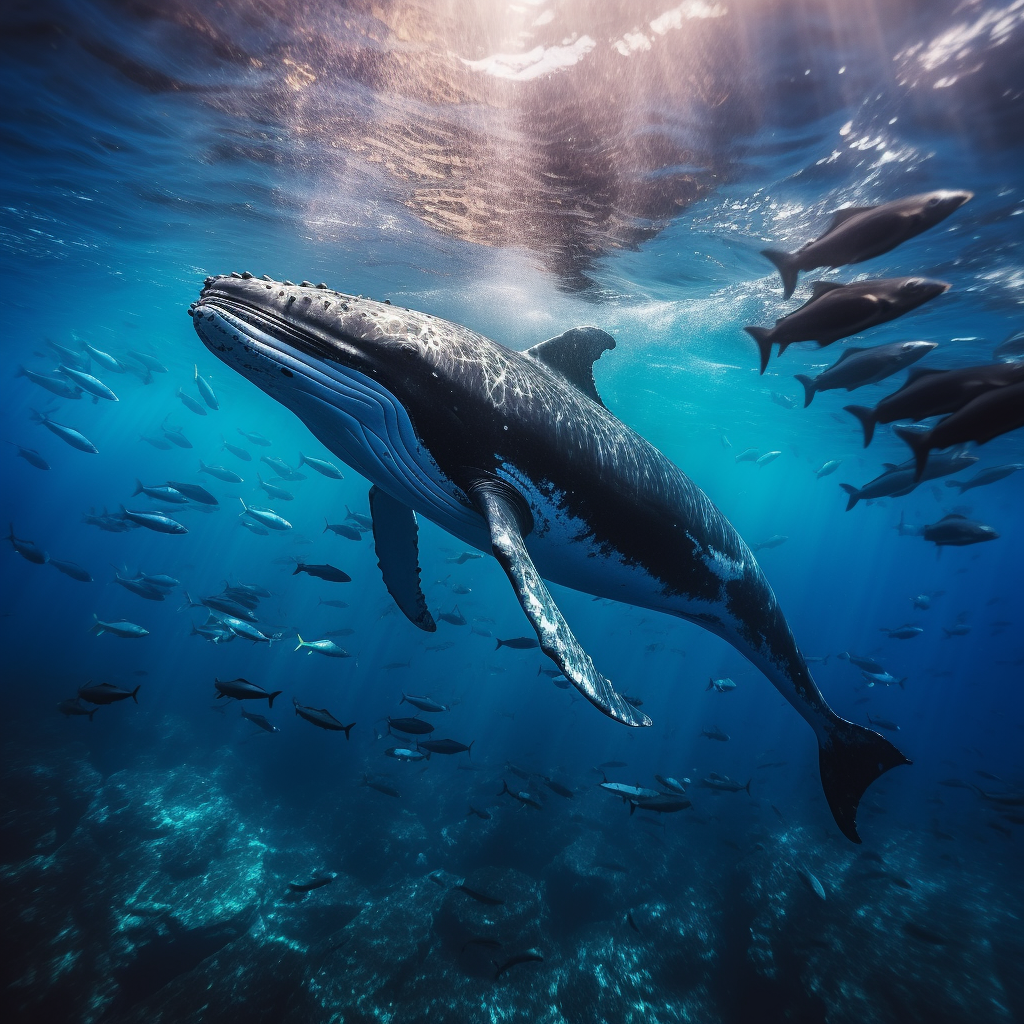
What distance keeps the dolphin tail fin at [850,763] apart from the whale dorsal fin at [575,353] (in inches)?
187

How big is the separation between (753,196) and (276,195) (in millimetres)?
11953

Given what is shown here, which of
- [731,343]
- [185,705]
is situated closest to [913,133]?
[731,343]

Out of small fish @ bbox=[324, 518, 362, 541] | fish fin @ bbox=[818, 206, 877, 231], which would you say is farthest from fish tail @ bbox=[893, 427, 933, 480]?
small fish @ bbox=[324, 518, 362, 541]

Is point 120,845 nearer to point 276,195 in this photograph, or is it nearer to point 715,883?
point 715,883

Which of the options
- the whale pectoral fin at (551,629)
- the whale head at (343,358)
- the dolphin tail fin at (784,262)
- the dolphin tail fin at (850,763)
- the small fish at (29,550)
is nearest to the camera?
the whale pectoral fin at (551,629)

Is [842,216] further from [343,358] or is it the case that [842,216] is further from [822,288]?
[343,358]

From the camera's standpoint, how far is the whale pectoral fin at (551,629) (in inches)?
106

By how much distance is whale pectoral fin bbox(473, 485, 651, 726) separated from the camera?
271cm

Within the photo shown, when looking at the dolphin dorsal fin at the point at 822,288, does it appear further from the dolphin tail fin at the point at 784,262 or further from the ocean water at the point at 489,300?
the ocean water at the point at 489,300

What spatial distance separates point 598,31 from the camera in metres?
6.63

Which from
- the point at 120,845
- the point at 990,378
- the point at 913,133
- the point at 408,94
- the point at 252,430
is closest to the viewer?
the point at 990,378

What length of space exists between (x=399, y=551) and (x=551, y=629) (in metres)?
2.69

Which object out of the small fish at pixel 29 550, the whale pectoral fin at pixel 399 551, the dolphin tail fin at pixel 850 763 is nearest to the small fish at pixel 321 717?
the whale pectoral fin at pixel 399 551

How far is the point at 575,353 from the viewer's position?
16.6 ft
